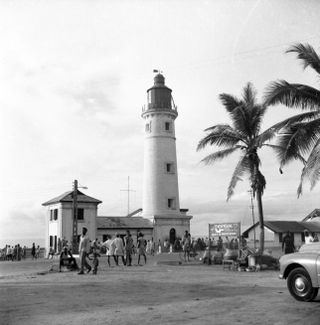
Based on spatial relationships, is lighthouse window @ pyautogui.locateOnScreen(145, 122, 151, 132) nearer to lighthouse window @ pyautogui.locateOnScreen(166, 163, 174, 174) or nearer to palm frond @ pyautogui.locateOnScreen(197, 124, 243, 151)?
lighthouse window @ pyautogui.locateOnScreen(166, 163, 174, 174)

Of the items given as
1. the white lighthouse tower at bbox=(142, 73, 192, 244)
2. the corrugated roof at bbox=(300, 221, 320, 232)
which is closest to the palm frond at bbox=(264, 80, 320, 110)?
the white lighthouse tower at bbox=(142, 73, 192, 244)

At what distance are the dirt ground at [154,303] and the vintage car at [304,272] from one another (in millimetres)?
235

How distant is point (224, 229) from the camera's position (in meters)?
22.1

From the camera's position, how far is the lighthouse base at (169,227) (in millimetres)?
44906

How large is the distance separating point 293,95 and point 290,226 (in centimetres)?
4761

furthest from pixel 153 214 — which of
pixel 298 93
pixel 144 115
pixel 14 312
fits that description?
pixel 14 312

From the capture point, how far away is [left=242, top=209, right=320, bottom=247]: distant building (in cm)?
5769

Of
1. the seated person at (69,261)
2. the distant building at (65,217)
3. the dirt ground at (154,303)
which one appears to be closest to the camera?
the dirt ground at (154,303)

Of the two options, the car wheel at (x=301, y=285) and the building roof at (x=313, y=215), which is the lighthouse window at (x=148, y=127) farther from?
the car wheel at (x=301, y=285)

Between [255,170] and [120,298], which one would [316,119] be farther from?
[120,298]

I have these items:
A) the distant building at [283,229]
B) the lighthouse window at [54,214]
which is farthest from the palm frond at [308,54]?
the distant building at [283,229]

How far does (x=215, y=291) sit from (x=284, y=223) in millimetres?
52333

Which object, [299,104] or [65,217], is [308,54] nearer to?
[299,104]

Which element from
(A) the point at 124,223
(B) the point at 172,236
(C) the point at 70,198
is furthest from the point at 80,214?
(B) the point at 172,236
